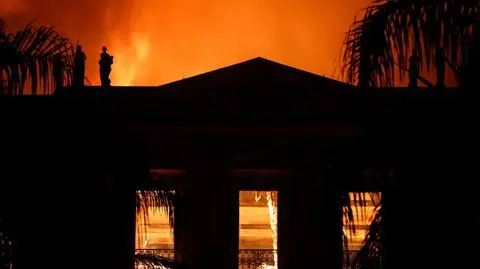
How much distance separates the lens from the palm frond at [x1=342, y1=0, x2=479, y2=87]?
3.04 meters

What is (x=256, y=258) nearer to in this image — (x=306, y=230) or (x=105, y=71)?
(x=306, y=230)

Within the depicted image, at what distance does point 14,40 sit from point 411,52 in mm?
2470

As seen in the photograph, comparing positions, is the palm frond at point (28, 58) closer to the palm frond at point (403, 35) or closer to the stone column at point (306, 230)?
the palm frond at point (403, 35)

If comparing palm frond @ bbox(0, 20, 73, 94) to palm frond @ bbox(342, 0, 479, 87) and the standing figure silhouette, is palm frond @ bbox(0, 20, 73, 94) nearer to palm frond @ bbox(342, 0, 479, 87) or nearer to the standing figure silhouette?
palm frond @ bbox(342, 0, 479, 87)

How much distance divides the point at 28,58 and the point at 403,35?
2.34 metres

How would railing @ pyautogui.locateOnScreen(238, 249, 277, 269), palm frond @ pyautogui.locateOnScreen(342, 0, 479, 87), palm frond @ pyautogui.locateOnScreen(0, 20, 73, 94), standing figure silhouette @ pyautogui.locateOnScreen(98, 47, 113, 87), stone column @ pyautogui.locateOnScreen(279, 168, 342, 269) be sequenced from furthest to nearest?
1. railing @ pyautogui.locateOnScreen(238, 249, 277, 269)
2. standing figure silhouette @ pyautogui.locateOnScreen(98, 47, 113, 87)
3. stone column @ pyautogui.locateOnScreen(279, 168, 342, 269)
4. palm frond @ pyautogui.locateOnScreen(0, 20, 73, 94)
5. palm frond @ pyautogui.locateOnScreen(342, 0, 479, 87)

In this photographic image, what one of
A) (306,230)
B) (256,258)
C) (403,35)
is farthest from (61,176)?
(256,258)

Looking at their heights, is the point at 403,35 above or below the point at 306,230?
above

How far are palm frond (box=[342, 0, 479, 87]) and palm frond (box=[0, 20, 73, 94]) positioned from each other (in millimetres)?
1994

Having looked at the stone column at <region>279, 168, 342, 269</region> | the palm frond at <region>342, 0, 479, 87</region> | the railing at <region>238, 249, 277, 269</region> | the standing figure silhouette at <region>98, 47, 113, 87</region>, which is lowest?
the railing at <region>238, 249, 277, 269</region>

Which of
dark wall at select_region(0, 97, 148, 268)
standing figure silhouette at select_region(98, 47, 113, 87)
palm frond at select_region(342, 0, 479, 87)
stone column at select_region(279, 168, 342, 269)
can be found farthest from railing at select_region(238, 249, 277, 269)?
palm frond at select_region(342, 0, 479, 87)

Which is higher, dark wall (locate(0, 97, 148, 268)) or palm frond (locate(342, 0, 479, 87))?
palm frond (locate(342, 0, 479, 87))

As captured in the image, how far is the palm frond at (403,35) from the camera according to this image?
3045 millimetres

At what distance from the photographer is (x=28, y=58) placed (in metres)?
4.06
